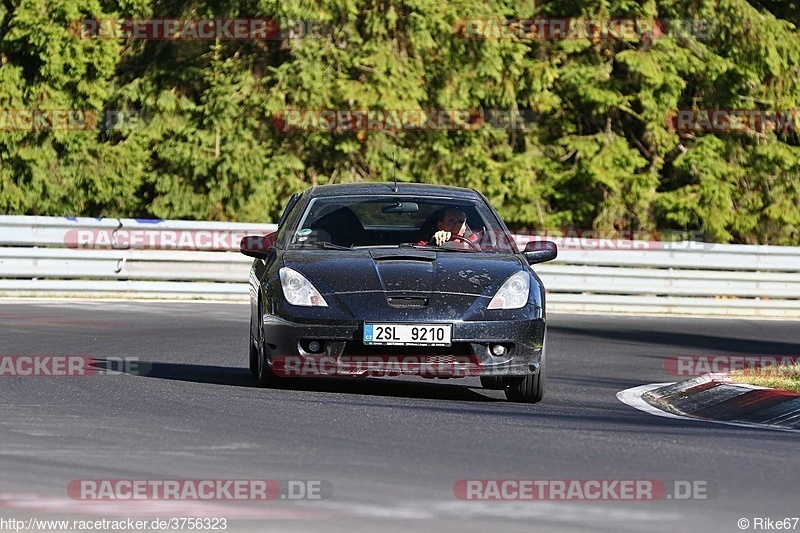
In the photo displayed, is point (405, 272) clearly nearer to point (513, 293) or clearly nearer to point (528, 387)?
point (513, 293)

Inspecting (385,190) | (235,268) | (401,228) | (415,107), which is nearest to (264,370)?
(401,228)

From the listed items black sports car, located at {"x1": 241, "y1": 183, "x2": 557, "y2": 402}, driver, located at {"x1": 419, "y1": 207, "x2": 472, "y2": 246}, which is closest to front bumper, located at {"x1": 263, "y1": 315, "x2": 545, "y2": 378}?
black sports car, located at {"x1": 241, "y1": 183, "x2": 557, "y2": 402}

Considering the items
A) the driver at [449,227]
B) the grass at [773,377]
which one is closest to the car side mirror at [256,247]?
the driver at [449,227]

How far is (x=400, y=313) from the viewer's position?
9.32 m

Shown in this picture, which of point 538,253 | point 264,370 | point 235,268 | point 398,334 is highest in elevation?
point 538,253

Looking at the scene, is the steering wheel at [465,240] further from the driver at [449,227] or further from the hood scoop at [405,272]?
the hood scoop at [405,272]

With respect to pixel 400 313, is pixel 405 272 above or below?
above

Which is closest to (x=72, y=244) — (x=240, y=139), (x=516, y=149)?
(x=240, y=139)

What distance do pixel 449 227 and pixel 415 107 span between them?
1458cm

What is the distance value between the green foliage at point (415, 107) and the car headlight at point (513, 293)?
15.4 meters

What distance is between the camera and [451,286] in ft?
31.3

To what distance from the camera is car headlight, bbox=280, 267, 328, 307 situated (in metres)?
9.48

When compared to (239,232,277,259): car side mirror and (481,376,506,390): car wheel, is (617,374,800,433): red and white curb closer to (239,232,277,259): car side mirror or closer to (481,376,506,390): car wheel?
(481,376,506,390): car wheel

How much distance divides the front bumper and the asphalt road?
0.71ft
